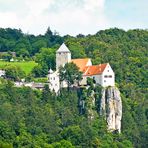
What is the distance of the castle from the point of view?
109000mm

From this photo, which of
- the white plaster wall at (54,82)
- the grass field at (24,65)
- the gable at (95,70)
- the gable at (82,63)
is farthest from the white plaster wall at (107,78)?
the grass field at (24,65)

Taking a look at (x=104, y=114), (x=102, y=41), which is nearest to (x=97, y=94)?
(x=104, y=114)

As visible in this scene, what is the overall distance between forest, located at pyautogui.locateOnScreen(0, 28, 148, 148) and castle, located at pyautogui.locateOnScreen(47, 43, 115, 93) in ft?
6.56

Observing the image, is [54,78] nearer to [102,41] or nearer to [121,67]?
[121,67]

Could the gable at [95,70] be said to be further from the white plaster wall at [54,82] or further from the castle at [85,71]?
the white plaster wall at [54,82]

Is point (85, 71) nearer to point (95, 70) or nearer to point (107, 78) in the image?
point (95, 70)

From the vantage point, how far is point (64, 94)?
109 m

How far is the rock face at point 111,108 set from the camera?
108875 mm

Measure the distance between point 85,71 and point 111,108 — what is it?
4.51 meters

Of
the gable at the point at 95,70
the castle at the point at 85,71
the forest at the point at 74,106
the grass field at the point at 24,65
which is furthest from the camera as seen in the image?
the grass field at the point at 24,65

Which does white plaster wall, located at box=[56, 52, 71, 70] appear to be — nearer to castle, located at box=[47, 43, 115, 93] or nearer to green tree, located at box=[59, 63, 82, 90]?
castle, located at box=[47, 43, 115, 93]

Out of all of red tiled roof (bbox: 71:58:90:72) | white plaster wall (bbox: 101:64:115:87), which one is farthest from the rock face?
red tiled roof (bbox: 71:58:90:72)

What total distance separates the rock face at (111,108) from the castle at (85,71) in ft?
2.79

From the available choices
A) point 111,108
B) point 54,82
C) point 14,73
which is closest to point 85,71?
point 54,82
